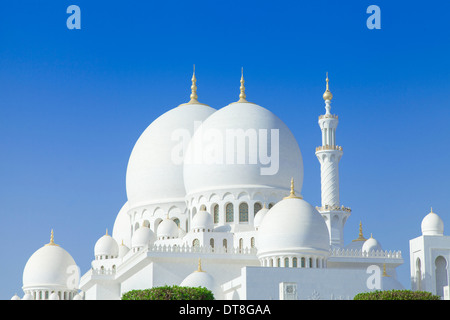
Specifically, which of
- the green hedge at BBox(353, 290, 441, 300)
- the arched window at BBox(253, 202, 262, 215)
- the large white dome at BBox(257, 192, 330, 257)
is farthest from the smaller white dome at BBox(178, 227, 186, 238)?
the green hedge at BBox(353, 290, 441, 300)

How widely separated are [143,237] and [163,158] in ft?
22.2

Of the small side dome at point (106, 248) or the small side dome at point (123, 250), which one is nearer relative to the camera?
the small side dome at point (123, 250)

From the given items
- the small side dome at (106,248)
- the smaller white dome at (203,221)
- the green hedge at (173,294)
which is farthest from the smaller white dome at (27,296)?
the green hedge at (173,294)

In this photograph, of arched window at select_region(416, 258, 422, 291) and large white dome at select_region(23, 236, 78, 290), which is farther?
large white dome at select_region(23, 236, 78, 290)

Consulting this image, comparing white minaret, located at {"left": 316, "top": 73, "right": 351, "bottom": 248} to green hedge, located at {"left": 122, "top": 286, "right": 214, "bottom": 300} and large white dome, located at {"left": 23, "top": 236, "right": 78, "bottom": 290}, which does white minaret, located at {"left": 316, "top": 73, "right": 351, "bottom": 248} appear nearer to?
green hedge, located at {"left": 122, "top": 286, "right": 214, "bottom": 300}

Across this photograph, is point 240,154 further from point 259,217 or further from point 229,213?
point 259,217

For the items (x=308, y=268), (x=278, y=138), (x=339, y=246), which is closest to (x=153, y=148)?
(x=278, y=138)

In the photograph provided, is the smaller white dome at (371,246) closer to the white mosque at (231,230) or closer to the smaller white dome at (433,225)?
the white mosque at (231,230)

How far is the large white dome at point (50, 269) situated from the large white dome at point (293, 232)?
15411 mm

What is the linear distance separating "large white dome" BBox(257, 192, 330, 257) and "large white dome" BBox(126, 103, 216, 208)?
1332 centimetres

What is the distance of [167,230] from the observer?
55.5 metres

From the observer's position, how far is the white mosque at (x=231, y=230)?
46.0m

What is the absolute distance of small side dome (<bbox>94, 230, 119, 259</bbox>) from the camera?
5925 cm
